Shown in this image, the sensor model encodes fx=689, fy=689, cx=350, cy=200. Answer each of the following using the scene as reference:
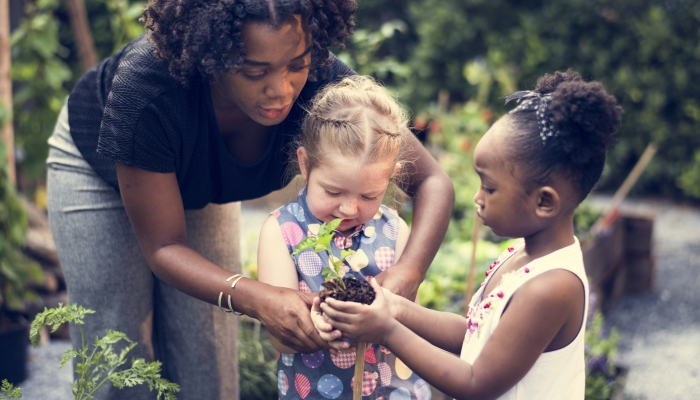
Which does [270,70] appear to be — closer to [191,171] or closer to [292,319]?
[191,171]

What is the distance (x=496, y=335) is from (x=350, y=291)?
0.33m

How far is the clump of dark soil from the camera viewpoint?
1.50 m

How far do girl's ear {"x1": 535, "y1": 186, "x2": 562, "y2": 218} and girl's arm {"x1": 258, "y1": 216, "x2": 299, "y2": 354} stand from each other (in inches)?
28.2

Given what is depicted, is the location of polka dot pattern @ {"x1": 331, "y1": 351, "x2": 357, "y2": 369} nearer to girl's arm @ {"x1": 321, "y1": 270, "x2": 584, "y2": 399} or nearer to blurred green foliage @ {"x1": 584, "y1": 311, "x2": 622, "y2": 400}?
girl's arm @ {"x1": 321, "y1": 270, "x2": 584, "y2": 399}

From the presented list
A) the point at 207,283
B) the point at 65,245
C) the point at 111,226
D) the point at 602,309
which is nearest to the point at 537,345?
the point at 207,283

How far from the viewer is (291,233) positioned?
192 cm

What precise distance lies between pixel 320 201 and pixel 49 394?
7.78ft

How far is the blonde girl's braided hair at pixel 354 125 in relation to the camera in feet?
6.10

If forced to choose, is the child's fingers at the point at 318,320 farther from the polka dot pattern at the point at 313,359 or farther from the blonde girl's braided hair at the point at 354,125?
the blonde girl's braided hair at the point at 354,125

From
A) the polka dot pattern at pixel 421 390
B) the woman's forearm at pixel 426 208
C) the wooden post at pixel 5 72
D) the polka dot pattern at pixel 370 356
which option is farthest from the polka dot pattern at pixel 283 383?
the wooden post at pixel 5 72

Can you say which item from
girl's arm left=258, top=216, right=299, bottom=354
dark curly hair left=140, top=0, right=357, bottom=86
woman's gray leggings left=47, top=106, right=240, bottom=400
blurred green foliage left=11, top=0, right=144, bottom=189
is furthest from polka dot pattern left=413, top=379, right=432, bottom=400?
blurred green foliage left=11, top=0, right=144, bottom=189

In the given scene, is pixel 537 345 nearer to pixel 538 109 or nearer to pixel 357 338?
pixel 357 338

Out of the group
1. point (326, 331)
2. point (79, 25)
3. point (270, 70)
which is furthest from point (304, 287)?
point (79, 25)

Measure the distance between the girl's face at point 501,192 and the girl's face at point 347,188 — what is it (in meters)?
0.37
